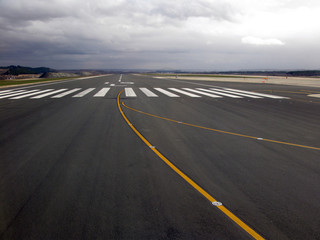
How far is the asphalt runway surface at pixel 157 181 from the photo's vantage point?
3.60 m

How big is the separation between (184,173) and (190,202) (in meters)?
1.20

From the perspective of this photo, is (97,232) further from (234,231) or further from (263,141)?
(263,141)

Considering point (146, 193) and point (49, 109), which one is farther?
point (49, 109)

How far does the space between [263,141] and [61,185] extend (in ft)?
20.6

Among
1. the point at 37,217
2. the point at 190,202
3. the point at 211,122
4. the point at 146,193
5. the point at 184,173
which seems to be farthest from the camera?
the point at 211,122

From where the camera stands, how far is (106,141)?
779 centimetres

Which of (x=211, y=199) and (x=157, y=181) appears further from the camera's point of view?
(x=157, y=181)

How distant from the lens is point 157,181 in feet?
16.5

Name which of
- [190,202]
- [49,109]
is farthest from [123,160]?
[49,109]

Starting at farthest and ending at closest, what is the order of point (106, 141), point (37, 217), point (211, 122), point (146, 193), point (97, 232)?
point (211, 122), point (106, 141), point (146, 193), point (37, 217), point (97, 232)

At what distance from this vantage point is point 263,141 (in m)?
7.92

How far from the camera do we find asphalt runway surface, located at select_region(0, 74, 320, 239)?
360 centimetres

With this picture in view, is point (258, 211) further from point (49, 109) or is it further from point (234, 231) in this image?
point (49, 109)

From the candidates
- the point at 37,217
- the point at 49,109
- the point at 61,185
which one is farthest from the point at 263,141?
the point at 49,109
